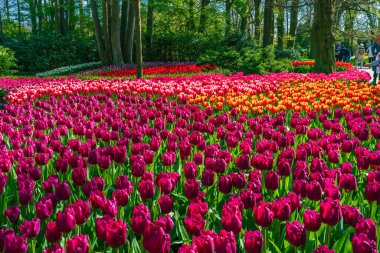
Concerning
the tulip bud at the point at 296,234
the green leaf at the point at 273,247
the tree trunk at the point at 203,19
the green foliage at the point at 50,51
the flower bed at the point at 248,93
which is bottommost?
the green leaf at the point at 273,247

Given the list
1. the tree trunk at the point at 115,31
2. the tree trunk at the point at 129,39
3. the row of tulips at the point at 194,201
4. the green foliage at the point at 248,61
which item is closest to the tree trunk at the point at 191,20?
the tree trunk at the point at 129,39

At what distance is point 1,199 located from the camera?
277cm

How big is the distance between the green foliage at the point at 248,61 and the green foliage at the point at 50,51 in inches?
593

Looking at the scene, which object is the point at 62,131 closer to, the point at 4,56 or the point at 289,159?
the point at 289,159

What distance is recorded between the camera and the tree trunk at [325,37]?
47.9ft

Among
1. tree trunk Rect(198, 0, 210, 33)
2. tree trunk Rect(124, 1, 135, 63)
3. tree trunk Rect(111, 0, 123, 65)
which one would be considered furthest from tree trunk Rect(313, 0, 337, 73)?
tree trunk Rect(198, 0, 210, 33)

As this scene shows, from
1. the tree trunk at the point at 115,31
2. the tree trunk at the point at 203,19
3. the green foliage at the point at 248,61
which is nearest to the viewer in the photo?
the green foliage at the point at 248,61

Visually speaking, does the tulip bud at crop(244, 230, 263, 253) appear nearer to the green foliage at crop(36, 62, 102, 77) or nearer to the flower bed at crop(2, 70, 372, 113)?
the flower bed at crop(2, 70, 372, 113)

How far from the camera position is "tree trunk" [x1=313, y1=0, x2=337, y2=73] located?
47.9 ft

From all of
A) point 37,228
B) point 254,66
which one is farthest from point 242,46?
point 37,228

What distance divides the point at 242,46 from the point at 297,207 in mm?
16534

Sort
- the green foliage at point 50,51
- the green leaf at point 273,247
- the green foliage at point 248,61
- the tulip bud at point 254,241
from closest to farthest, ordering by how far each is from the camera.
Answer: the tulip bud at point 254,241, the green leaf at point 273,247, the green foliage at point 248,61, the green foliage at point 50,51

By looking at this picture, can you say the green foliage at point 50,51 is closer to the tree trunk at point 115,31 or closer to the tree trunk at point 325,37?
the tree trunk at point 115,31

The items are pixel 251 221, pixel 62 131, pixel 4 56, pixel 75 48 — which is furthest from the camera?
pixel 75 48
